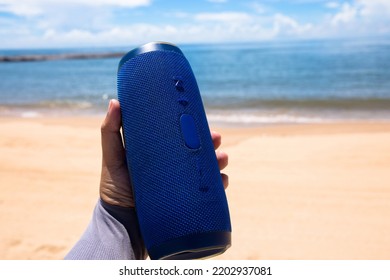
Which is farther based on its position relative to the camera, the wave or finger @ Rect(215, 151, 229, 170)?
the wave

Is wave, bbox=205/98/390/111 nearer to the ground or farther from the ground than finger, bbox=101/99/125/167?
nearer to the ground

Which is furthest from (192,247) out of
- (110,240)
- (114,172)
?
(114,172)

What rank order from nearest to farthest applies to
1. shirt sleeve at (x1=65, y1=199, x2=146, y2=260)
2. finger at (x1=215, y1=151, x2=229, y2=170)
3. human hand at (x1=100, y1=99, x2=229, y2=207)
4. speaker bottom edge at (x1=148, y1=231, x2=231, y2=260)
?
speaker bottom edge at (x1=148, y1=231, x2=231, y2=260)
shirt sleeve at (x1=65, y1=199, x2=146, y2=260)
human hand at (x1=100, y1=99, x2=229, y2=207)
finger at (x1=215, y1=151, x2=229, y2=170)

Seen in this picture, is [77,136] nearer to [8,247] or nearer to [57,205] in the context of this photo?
[57,205]

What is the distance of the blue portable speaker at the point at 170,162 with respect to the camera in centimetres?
135

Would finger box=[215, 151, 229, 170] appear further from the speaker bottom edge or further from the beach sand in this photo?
the beach sand

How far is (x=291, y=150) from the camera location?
5684mm

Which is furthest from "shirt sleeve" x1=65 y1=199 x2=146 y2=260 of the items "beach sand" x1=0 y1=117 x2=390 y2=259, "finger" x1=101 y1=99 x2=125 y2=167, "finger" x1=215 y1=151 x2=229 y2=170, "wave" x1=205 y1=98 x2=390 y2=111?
"wave" x1=205 y1=98 x2=390 y2=111

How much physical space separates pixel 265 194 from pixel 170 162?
2.93 m

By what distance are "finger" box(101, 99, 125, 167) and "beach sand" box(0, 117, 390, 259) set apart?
1.69 meters

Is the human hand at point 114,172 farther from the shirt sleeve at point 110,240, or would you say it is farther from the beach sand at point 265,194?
the beach sand at point 265,194

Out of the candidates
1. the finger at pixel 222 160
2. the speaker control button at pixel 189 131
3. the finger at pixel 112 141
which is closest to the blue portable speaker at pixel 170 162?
the speaker control button at pixel 189 131

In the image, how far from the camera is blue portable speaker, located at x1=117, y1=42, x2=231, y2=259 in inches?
53.2

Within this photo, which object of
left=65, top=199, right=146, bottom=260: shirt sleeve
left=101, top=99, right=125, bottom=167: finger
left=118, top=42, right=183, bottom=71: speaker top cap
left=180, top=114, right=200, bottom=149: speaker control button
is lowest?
left=65, top=199, right=146, bottom=260: shirt sleeve
